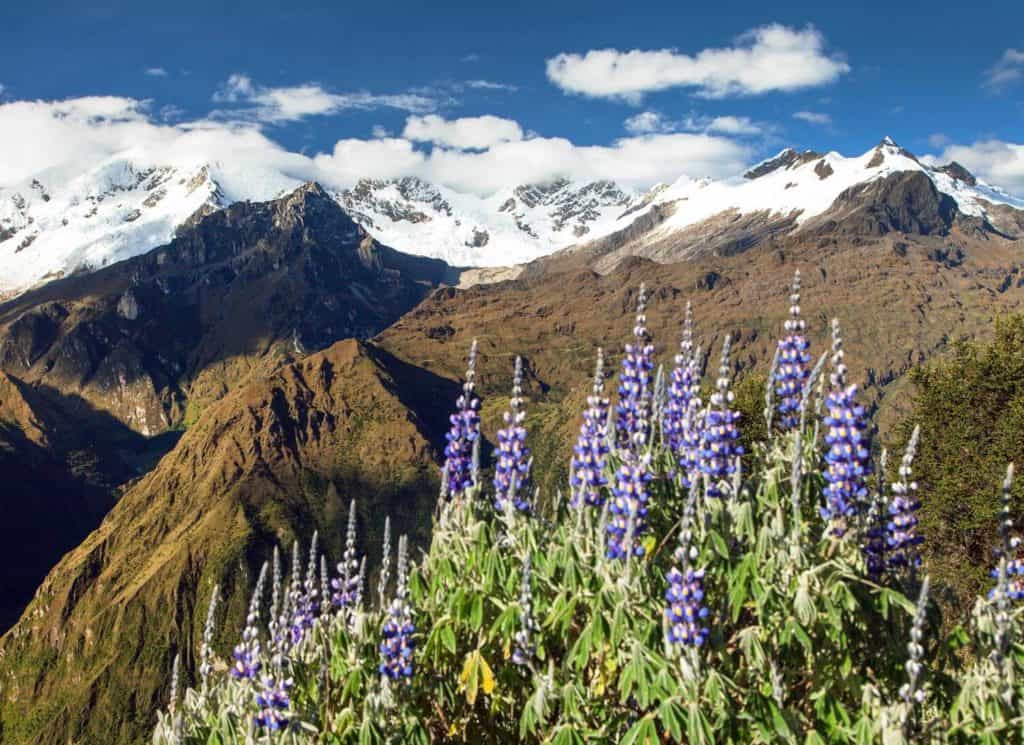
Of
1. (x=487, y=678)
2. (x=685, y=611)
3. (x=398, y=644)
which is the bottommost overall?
(x=487, y=678)

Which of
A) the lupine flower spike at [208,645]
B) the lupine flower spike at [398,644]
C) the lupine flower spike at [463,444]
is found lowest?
the lupine flower spike at [208,645]

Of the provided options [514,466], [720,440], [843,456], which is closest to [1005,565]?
[843,456]

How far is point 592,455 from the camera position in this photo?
1098 cm

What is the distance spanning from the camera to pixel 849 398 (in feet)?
33.9

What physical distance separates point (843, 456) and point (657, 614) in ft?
10.3

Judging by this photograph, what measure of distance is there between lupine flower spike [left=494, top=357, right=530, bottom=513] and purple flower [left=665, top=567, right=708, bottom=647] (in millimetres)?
2844

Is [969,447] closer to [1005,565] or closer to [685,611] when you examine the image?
[1005,565]

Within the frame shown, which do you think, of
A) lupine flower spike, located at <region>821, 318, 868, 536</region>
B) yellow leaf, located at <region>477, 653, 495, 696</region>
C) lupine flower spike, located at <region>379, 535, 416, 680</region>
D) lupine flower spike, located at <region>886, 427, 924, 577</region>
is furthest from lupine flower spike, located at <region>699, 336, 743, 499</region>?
lupine flower spike, located at <region>379, 535, 416, 680</region>

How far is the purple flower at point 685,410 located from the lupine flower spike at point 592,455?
1157mm

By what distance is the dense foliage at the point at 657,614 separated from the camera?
29.2ft

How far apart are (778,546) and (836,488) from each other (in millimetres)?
1170

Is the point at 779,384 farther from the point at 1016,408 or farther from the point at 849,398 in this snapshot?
the point at 1016,408

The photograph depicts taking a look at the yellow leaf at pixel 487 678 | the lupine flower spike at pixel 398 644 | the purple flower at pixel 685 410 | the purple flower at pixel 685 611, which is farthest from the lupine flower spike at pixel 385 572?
the purple flower at pixel 685 410

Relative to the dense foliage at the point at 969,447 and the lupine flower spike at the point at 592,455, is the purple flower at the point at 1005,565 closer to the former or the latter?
the lupine flower spike at the point at 592,455
